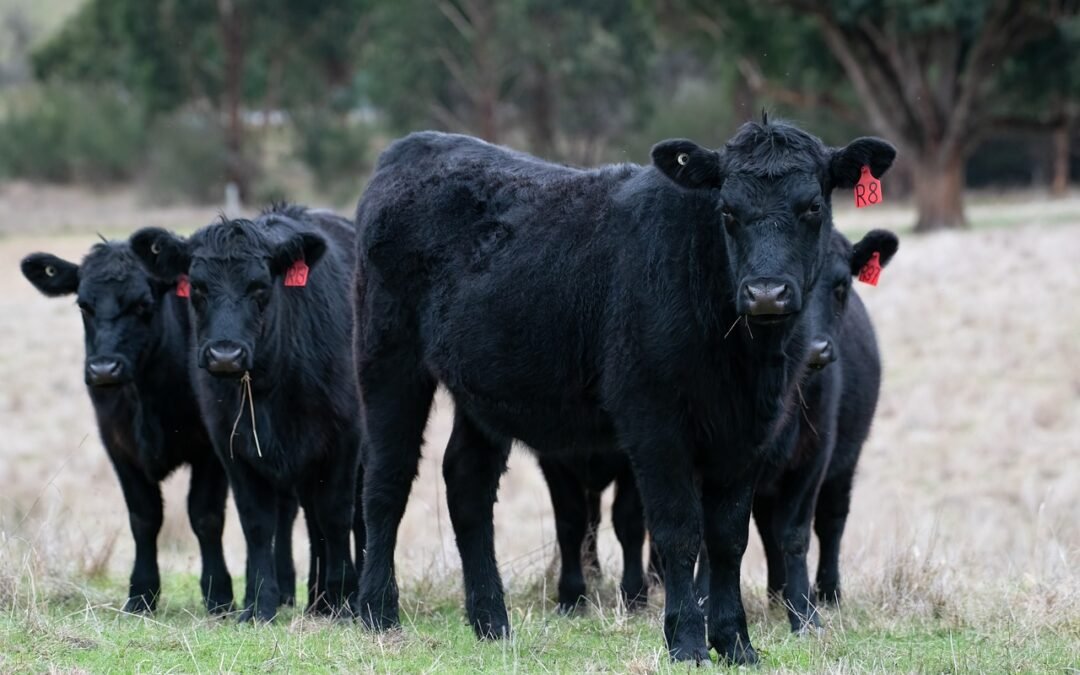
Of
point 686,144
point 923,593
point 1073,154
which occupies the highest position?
point 1073,154

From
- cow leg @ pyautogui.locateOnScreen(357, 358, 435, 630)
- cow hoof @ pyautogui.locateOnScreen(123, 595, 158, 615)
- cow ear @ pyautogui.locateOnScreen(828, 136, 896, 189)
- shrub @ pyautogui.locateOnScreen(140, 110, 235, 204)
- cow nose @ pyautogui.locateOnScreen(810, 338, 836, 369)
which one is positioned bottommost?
cow hoof @ pyautogui.locateOnScreen(123, 595, 158, 615)

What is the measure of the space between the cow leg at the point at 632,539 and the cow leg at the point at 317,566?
5.94 feet

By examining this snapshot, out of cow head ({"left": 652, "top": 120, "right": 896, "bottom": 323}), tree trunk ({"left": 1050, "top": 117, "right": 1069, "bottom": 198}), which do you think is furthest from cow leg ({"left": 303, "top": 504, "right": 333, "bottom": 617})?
tree trunk ({"left": 1050, "top": 117, "right": 1069, "bottom": 198})

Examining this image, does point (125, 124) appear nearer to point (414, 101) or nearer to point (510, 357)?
point (414, 101)

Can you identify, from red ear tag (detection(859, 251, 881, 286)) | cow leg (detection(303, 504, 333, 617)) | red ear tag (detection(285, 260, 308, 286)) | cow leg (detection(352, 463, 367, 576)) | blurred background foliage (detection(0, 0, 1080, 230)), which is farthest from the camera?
blurred background foliage (detection(0, 0, 1080, 230))

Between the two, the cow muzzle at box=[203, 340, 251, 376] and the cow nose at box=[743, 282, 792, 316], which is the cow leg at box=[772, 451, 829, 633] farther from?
the cow muzzle at box=[203, 340, 251, 376]

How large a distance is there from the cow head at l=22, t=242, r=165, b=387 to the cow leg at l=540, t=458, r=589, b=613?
2599mm

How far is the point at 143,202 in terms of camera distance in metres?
53.3

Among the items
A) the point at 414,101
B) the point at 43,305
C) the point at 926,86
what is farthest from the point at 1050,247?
the point at 414,101

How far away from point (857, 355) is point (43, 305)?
23158mm

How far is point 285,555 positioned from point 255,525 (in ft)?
3.55

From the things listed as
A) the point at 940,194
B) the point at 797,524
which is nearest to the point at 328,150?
the point at 940,194

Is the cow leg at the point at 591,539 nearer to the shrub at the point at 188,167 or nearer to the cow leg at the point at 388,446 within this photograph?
the cow leg at the point at 388,446

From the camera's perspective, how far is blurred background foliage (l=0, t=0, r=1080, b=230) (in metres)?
39.3
